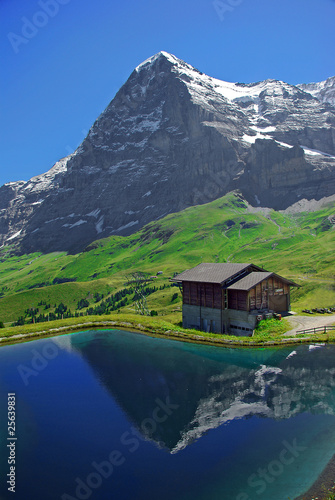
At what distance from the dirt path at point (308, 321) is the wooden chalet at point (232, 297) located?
400 cm

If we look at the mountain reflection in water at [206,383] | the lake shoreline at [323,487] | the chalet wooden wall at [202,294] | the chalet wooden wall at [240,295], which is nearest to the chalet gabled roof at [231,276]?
the chalet wooden wall at [240,295]

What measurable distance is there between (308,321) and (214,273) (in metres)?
16.5

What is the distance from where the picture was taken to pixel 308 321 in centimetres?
5141

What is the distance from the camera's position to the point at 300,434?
75.4ft

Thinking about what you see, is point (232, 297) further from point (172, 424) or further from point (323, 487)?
point (323, 487)

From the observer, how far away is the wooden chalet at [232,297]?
51.6 meters

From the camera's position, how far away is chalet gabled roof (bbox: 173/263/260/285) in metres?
54.3

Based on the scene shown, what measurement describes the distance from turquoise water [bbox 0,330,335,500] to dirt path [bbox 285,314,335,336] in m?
7.65

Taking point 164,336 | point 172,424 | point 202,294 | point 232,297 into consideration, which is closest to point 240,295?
point 232,297

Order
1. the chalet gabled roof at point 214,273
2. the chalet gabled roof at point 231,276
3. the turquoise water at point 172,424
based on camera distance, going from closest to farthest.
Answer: the turquoise water at point 172,424 < the chalet gabled roof at point 231,276 < the chalet gabled roof at point 214,273

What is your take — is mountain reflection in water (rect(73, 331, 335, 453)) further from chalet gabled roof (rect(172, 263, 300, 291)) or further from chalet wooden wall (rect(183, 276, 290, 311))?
chalet gabled roof (rect(172, 263, 300, 291))

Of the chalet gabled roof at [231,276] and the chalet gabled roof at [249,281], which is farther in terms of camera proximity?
the chalet gabled roof at [231,276]

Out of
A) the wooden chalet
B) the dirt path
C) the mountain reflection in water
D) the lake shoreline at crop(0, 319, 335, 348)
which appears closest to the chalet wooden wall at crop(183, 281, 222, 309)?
the wooden chalet

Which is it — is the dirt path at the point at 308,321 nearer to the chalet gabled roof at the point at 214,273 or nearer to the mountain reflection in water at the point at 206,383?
the mountain reflection in water at the point at 206,383
